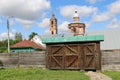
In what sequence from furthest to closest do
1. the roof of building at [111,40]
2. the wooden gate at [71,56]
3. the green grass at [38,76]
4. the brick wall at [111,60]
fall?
1. the roof of building at [111,40]
2. the wooden gate at [71,56]
3. the brick wall at [111,60]
4. the green grass at [38,76]

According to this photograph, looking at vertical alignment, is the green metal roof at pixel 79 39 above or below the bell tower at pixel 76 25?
below

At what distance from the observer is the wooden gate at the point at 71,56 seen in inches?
877

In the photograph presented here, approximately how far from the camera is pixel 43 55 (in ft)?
78.8

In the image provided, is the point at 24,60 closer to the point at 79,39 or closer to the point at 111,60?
the point at 79,39

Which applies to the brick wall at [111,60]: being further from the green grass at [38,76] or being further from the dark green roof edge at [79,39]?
the green grass at [38,76]

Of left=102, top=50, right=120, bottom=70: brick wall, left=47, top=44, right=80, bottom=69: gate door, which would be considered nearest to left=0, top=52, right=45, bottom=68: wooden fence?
left=47, top=44, right=80, bottom=69: gate door

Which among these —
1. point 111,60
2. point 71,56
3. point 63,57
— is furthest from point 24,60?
point 111,60

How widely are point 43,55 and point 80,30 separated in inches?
1143

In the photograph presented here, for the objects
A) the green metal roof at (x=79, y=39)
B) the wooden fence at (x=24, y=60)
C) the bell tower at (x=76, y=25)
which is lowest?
the wooden fence at (x=24, y=60)

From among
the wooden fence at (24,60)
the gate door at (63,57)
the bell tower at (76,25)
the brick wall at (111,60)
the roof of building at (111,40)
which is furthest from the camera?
the bell tower at (76,25)

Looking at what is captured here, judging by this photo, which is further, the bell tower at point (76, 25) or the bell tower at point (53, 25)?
the bell tower at point (53, 25)

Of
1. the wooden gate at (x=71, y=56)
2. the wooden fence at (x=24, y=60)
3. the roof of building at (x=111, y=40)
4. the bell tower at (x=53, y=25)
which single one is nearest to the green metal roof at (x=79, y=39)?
the wooden gate at (x=71, y=56)

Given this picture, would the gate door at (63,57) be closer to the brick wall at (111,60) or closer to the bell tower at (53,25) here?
the brick wall at (111,60)

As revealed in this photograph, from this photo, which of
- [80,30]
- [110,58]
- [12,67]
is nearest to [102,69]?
[110,58]
